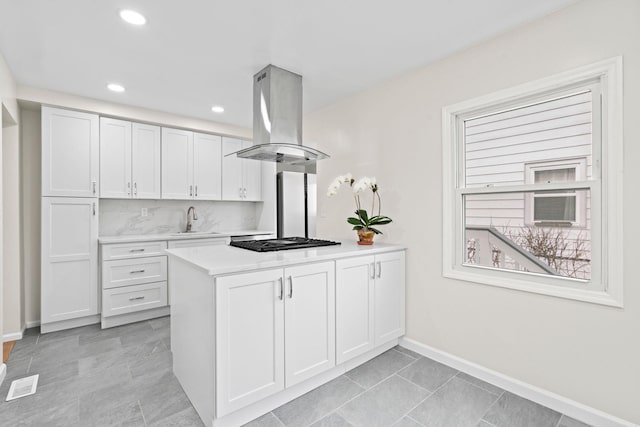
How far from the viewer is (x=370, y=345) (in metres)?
2.41

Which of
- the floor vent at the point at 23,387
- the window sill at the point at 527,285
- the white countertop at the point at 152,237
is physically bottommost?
the floor vent at the point at 23,387

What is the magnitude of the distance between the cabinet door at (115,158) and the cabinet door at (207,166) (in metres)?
0.76

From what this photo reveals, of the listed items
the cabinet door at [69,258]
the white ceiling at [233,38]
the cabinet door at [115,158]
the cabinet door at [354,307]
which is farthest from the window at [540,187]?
the cabinet door at [69,258]

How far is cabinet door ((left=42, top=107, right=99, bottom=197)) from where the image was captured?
307 cm

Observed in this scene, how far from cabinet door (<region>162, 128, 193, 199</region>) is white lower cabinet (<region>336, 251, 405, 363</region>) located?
2.68 meters


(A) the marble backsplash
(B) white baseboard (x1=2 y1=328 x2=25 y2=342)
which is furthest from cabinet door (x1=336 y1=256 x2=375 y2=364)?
(B) white baseboard (x1=2 y1=328 x2=25 y2=342)

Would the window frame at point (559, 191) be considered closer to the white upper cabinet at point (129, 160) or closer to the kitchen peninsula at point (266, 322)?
the kitchen peninsula at point (266, 322)

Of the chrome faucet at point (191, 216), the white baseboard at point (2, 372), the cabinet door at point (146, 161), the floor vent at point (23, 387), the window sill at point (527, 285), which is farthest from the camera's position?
the chrome faucet at point (191, 216)

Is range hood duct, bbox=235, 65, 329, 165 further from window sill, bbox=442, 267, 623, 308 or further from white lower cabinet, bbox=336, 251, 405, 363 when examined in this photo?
window sill, bbox=442, 267, 623, 308

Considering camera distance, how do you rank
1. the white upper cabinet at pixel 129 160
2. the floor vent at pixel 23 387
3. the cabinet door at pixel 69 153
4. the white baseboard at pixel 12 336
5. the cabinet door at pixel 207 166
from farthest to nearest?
the cabinet door at pixel 207 166 < the white upper cabinet at pixel 129 160 < the cabinet door at pixel 69 153 < the white baseboard at pixel 12 336 < the floor vent at pixel 23 387

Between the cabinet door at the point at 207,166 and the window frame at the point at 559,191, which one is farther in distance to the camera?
the cabinet door at the point at 207,166

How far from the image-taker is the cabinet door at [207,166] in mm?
4070

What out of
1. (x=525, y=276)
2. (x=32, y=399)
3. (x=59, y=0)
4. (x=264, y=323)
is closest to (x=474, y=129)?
(x=525, y=276)

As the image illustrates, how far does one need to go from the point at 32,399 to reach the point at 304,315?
1818 mm
